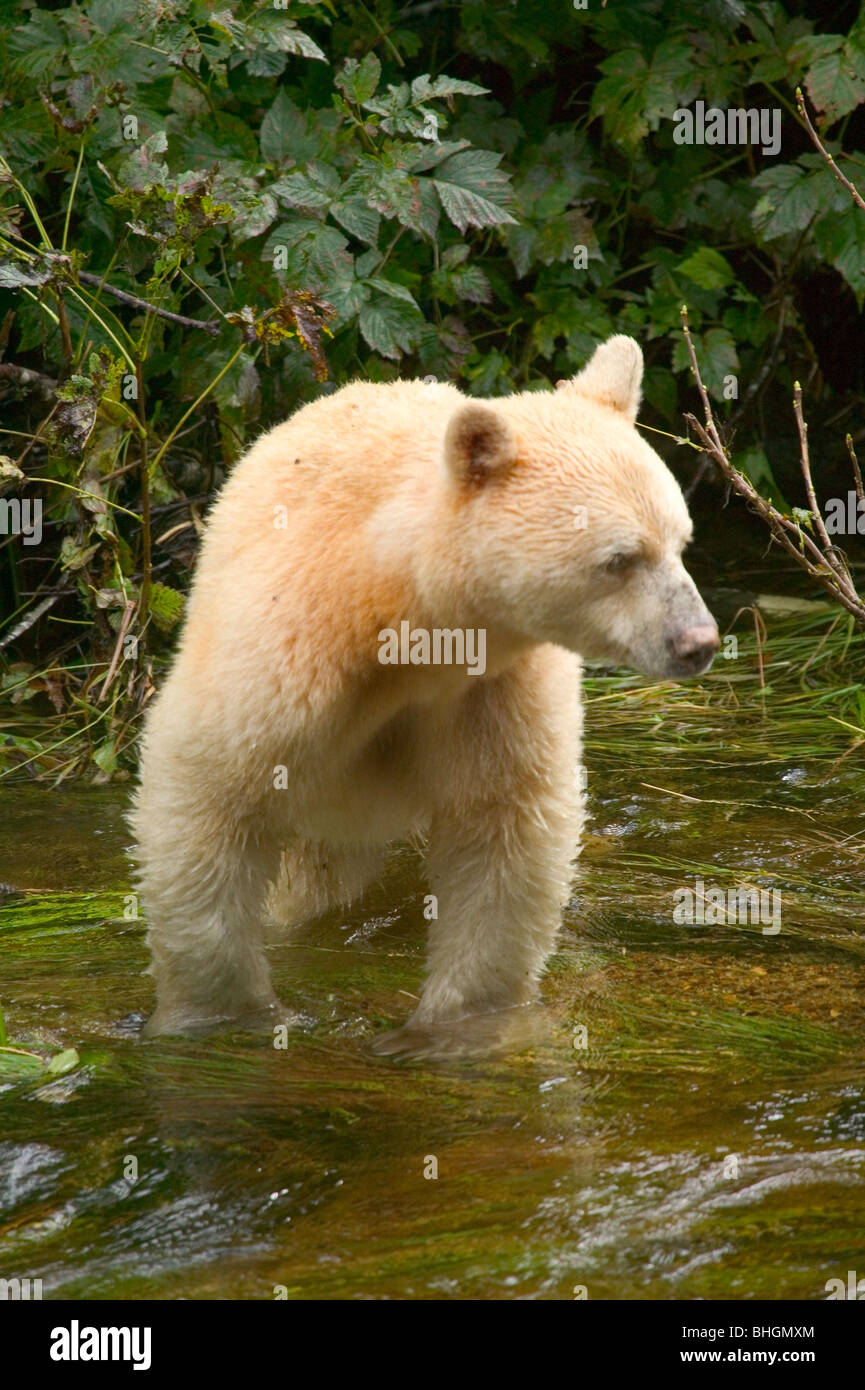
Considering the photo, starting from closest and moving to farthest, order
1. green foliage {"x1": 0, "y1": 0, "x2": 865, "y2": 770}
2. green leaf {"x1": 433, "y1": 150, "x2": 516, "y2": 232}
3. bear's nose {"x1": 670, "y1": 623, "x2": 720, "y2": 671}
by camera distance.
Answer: bear's nose {"x1": 670, "y1": 623, "x2": 720, "y2": 671}, green foliage {"x1": 0, "y1": 0, "x2": 865, "y2": 770}, green leaf {"x1": 433, "y1": 150, "x2": 516, "y2": 232}

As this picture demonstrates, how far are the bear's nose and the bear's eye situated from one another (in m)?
0.17

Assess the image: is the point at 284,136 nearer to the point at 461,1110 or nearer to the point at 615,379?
the point at 615,379

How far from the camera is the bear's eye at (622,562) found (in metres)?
3.39

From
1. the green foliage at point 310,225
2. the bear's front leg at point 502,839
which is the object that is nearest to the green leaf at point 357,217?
the green foliage at point 310,225

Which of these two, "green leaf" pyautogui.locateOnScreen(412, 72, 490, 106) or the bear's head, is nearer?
the bear's head

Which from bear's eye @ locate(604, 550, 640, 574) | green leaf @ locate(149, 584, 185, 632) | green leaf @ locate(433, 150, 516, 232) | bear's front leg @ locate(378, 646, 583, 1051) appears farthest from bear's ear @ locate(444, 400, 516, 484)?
green leaf @ locate(433, 150, 516, 232)

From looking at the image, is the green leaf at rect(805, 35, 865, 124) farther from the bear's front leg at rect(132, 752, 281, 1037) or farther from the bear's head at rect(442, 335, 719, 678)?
the bear's front leg at rect(132, 752, 281, 1037)

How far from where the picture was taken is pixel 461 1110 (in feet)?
11.8

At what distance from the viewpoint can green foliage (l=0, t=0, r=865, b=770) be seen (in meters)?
5.65

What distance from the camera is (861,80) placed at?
6.59 meters

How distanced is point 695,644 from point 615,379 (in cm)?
75

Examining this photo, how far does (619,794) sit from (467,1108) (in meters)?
2.40

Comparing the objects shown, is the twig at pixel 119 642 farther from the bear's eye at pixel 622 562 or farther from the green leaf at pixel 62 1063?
the bear's eye at pixel 622 562

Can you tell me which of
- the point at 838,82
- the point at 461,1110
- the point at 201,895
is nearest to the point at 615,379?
the point at 201,895
